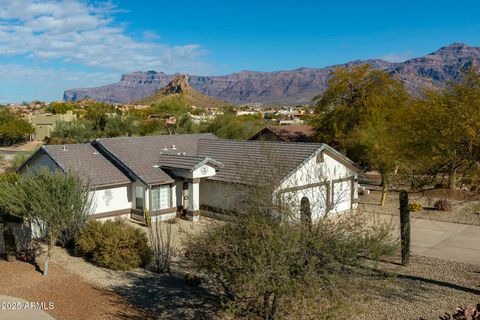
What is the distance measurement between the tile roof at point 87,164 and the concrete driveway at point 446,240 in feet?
46.0

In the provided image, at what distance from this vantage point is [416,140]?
16781 millimetres

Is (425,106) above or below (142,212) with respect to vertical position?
above

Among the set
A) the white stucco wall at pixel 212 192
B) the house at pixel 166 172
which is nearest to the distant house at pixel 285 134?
the house at pixel 166 172

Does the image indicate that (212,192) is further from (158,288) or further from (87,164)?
(158,288)

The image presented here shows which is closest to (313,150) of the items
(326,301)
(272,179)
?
(272,179)

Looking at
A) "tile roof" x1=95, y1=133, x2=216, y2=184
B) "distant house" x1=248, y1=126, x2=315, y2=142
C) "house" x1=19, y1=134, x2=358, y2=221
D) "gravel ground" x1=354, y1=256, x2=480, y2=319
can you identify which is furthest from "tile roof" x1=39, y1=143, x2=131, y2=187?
"distant house" x1=248, y1=126, x2=315, y2=142

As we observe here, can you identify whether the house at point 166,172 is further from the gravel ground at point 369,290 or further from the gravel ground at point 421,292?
the gravel ground at point 421,292

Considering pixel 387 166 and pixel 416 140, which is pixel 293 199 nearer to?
pixel 416 140

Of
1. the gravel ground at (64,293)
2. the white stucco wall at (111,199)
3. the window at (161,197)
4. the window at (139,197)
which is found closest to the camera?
the gravel ground at (64,293)

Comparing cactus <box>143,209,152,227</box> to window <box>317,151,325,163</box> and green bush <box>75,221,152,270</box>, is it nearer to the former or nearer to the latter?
green bush <box>75,221,152,270</box>

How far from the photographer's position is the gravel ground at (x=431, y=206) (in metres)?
25.4

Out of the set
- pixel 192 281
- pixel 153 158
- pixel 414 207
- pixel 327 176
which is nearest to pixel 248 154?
pixel 327 176

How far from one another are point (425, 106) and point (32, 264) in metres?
15.4

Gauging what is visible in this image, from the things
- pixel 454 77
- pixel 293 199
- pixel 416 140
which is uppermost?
pixel 454 77
